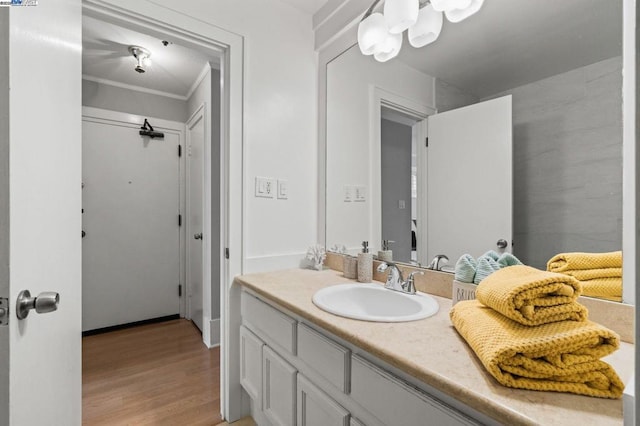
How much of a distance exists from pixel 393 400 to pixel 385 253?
86 cm

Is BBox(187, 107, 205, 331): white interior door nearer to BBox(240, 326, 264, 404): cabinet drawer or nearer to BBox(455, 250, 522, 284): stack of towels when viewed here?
BBox(240, 326, 264, 404): cabinet drawer

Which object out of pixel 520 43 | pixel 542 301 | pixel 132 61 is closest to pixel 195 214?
pixel 132 61

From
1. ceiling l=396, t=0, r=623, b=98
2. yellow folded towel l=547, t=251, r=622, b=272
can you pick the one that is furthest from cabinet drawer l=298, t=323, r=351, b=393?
ceiling l=396, t=0, r=623, b=98

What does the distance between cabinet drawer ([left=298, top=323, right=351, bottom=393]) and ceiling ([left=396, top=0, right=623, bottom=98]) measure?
3.49 feet

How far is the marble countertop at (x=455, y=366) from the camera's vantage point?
49 cm

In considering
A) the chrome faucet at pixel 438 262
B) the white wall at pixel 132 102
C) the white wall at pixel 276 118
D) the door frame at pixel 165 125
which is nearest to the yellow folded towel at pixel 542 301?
the chrome faucet at pixel 438 262

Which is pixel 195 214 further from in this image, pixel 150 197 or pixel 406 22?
pixel 406 22

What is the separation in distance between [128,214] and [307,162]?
2038mm

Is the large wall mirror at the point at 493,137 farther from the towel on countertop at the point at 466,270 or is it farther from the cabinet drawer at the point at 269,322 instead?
the cabinet drawer at the point at 269,322

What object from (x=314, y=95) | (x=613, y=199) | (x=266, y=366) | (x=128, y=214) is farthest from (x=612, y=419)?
(x=128, y=214)

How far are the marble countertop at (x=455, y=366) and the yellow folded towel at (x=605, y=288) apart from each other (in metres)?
0.12

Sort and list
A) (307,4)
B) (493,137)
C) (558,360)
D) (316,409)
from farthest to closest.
→ (307,4), (493,137), (316,409), (558,360)

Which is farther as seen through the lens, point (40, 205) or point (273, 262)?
point (273, 262)

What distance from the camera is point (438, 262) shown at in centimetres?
127
